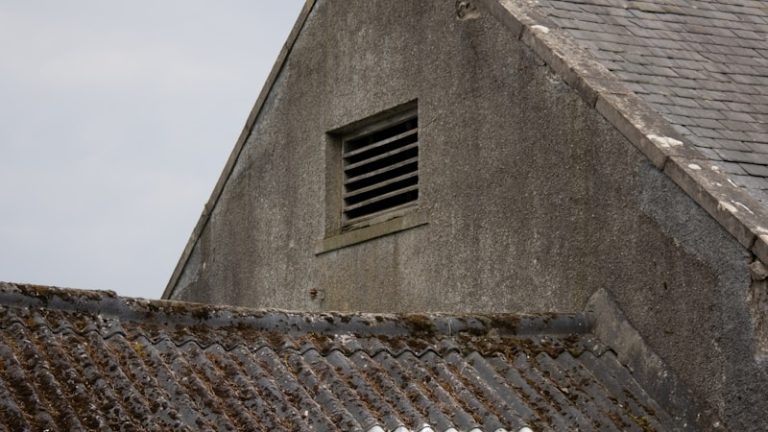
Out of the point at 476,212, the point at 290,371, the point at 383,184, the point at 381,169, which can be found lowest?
the point at 290,371

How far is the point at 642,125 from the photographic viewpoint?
30.9 ft

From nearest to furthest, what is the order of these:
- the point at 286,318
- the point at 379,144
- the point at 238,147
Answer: the point at 286,318 → the point at 379,144 → the point at 238,147

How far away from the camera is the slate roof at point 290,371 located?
7230 millimetres

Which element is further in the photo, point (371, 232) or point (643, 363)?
point (371, 232)

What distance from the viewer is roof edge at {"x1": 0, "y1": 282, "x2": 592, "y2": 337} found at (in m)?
7.98

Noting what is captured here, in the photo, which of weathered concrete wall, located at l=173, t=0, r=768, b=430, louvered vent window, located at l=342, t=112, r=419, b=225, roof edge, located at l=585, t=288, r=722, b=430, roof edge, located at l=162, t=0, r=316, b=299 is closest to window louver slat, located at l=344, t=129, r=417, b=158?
louvered vent window, located at l=342, t=112, r=419, b=225

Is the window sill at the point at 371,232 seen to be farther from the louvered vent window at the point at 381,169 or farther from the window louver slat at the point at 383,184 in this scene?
the window louver slat at the point at 383,184

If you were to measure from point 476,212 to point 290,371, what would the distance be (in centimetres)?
346

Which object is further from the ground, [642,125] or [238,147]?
[238,147]

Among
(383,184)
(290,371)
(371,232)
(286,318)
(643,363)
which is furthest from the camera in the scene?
(383,184)

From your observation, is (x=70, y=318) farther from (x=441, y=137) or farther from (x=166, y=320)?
(x=441, y=137)

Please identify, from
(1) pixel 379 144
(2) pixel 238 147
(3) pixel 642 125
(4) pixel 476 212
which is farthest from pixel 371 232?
(3) pixel 642 125

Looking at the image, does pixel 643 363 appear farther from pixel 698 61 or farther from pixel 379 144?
pixel 379 144

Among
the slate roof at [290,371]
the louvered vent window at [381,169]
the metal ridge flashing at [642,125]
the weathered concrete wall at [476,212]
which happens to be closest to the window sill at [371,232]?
the weathered concrete wall at [476,212]
